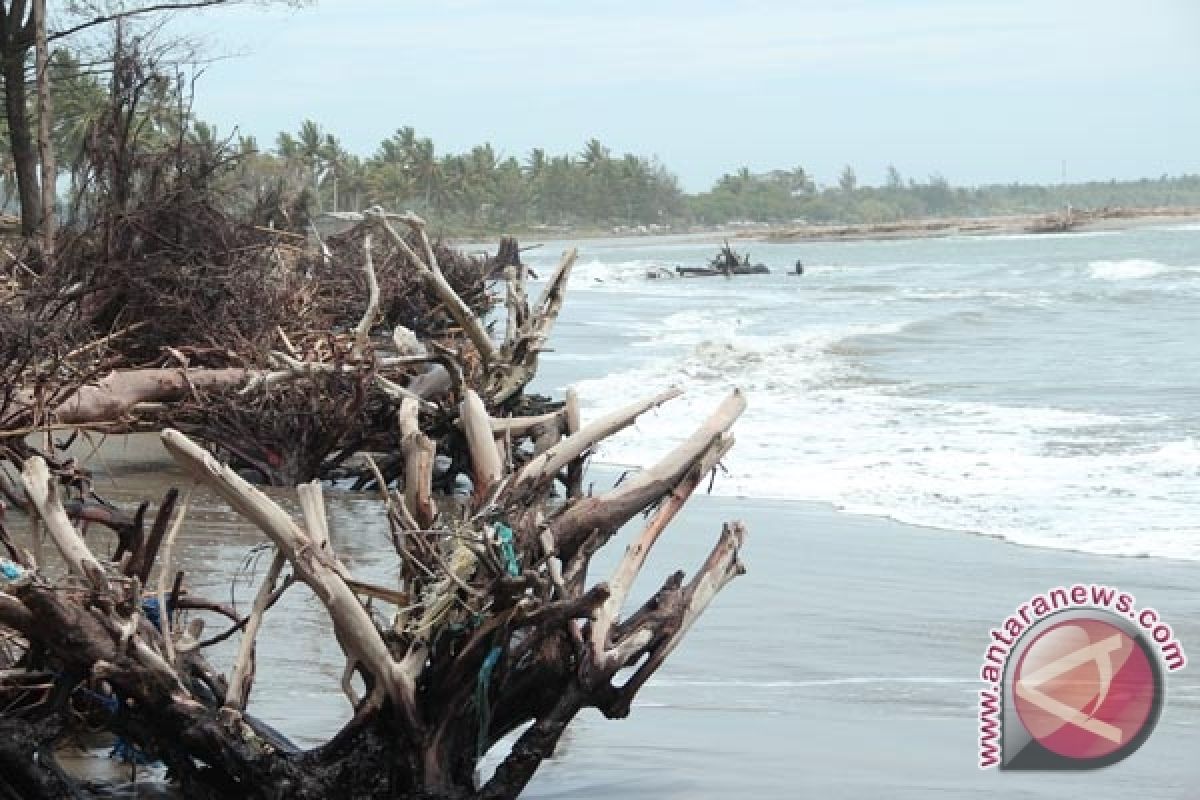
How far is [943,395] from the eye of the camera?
59.8 feet

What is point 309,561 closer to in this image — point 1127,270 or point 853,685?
point 853,685

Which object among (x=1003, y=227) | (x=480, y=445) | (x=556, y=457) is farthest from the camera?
(x=1003, y=227)

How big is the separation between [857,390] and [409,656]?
14843mm

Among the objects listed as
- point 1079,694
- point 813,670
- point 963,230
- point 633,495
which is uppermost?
point 633,495

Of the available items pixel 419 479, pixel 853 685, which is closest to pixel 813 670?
pixel 853 685

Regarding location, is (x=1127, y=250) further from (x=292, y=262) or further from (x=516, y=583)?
(x=516, y=583)

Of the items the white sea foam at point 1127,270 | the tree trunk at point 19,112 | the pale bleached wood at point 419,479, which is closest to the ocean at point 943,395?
the white sea foam at point 1127,270

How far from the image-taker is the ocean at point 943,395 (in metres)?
11.4

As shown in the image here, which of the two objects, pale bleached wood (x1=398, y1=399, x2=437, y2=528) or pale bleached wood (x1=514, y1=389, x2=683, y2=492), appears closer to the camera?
pale bleached wood (x1=398, y1=399, x2=437, y2=528)

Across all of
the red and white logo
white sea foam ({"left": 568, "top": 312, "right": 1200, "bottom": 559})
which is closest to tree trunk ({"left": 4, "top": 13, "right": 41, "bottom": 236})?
white sea foam ({"left": 568, "top": 312, "right": 1200, "bottom": 559})

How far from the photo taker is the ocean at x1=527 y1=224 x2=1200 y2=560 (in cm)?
1136

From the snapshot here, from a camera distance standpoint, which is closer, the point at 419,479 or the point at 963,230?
the point at 419,479

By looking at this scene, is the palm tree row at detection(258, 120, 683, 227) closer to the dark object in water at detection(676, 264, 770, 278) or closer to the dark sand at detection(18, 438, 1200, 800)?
the dark object in water at detection(676, 264, 770, 278)

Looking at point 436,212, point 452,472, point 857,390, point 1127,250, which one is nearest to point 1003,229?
point 436,212
